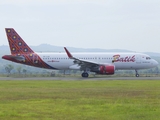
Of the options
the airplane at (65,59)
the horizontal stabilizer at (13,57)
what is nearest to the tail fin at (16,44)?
the airplane at (65,59)

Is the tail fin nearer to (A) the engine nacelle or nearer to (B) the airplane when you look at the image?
(B) the airplane

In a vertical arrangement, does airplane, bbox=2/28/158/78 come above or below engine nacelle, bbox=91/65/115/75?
above

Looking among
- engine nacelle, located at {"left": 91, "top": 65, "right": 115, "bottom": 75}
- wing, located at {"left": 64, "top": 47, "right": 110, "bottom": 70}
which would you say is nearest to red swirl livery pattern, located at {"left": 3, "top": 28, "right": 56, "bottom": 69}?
wing, located at {"left": 64, "top": 47, "right": 110, "bottom": 70}

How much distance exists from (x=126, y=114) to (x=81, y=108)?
8.02ft

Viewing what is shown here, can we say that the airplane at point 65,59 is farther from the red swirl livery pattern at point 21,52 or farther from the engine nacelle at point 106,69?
the engine nacelle at point 106,69

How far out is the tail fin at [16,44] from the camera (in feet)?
184

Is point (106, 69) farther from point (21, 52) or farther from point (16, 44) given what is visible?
point (16, 44)

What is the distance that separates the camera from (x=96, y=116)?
15648 mm

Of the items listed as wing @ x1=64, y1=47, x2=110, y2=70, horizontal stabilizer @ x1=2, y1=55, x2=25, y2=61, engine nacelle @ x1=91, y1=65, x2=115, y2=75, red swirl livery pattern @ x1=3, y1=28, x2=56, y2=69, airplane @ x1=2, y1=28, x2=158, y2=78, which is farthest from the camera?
red swirl livery pattern @ x1=3, y1=28, x2=56, y2=69

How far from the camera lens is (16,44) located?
56.2 m

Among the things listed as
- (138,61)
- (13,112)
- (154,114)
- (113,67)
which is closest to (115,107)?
(154,114)

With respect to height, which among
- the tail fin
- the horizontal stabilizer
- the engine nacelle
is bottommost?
the engine nacelle

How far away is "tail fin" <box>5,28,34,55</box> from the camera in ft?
184

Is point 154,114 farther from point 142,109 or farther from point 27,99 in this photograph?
point 27,99
